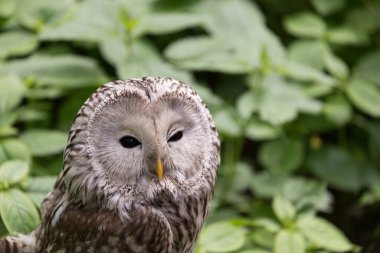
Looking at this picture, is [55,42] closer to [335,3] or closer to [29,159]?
[29,159]

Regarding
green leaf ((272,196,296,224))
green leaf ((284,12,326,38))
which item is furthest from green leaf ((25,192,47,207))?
green leaf ((284,12,326,38))

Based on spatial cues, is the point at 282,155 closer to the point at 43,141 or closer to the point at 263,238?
the point at 263,238

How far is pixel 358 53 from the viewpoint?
14.6 ft

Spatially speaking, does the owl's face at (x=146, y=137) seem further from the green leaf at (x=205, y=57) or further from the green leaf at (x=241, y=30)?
the green leaf at (x=241, y=30)

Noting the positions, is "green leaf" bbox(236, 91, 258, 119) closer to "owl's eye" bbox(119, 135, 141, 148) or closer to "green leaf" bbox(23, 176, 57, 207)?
"green leaf" bbox(23, 176, 57, 207)

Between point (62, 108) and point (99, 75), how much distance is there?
0.25 meters

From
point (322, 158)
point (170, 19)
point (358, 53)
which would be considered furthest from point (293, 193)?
point (358, 53)

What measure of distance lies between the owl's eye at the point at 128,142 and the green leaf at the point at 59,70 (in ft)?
3.75

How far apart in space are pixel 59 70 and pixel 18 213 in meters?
0.90

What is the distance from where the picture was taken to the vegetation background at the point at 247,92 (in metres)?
3.25

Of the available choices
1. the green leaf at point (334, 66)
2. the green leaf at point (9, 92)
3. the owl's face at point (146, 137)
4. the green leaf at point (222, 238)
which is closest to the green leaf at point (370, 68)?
the green leaf at point (334, 66)

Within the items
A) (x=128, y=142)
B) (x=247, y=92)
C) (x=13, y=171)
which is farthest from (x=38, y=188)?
(x=247, y=92)

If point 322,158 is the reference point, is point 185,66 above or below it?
above

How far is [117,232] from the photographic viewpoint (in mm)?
2477
